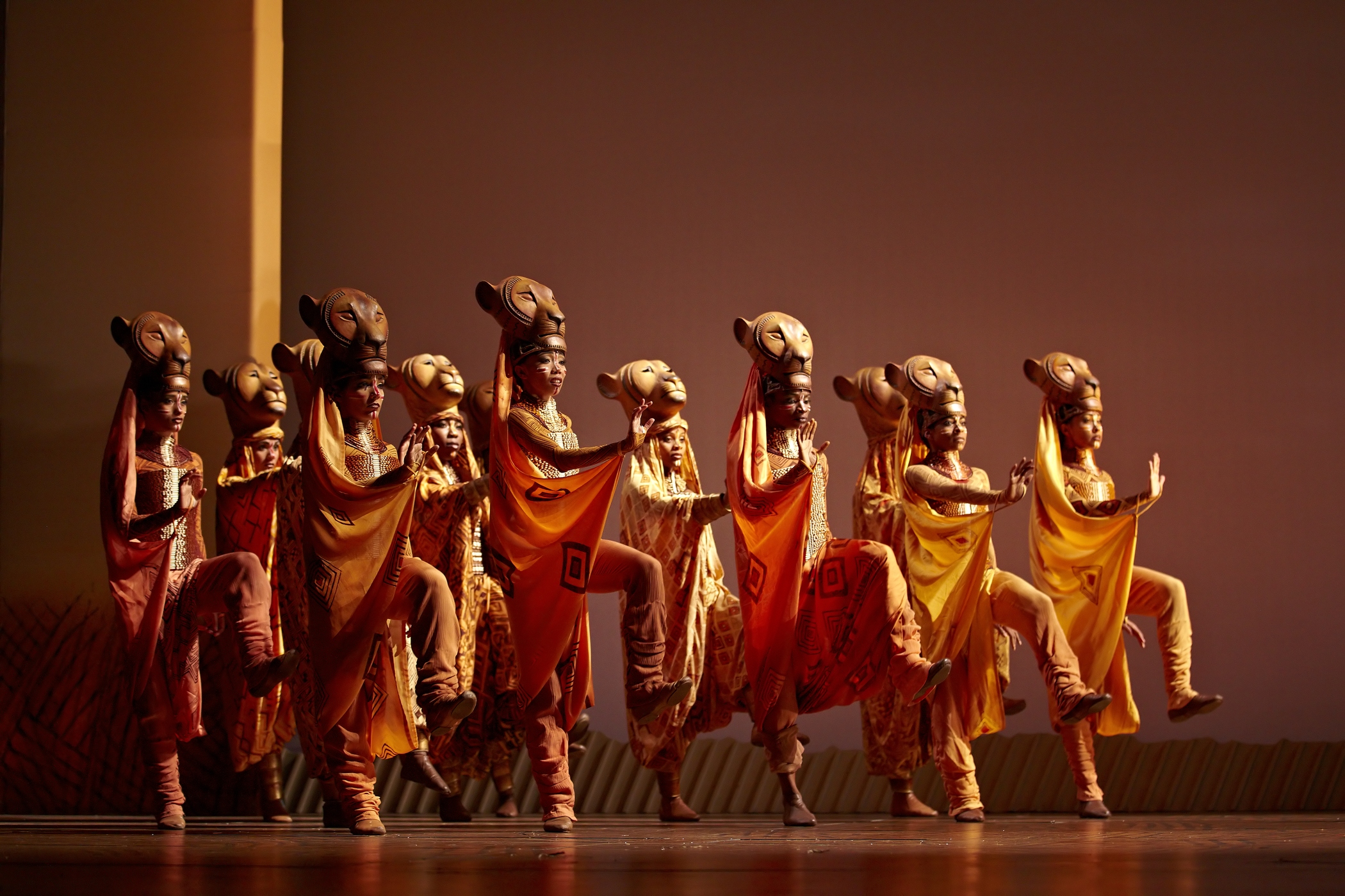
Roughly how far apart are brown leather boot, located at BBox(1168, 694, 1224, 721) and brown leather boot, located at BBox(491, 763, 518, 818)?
9.84 ft

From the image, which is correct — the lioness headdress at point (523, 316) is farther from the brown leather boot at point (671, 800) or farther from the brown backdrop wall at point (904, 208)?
the brown backdrop wall at point (904, 208)

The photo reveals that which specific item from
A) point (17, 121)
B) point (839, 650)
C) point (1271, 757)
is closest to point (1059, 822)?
point (839, 650)

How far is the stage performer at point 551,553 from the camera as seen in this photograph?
18.7 ft

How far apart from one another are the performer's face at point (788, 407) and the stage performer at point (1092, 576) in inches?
56.3

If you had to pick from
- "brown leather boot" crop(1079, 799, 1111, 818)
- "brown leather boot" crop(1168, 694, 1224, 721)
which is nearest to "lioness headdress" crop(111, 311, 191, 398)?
"brown leather boot" crop(1079, 799, 1111, 818)

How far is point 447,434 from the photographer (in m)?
6.96

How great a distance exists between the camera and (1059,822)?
639 centimetres

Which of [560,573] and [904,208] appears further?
[904,208]

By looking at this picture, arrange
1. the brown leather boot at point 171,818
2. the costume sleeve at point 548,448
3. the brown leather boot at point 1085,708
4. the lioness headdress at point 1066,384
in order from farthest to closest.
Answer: the lioness headdress at point 1066,384, the brown leather boot at point 1085,708, the brown leather boot at point 171,818, the costume sleeve at point 548,448

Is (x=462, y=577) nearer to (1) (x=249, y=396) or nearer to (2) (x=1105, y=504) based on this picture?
(1) (x=249, y=396)

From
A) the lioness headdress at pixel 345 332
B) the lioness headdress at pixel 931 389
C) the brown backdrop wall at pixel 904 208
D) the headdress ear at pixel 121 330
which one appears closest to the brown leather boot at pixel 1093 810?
the brown backdrop wall at pixel 904 208

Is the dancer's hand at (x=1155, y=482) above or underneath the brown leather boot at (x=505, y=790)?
above

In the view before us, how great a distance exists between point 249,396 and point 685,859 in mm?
3843

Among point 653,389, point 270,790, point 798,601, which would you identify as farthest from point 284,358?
point 798,601
